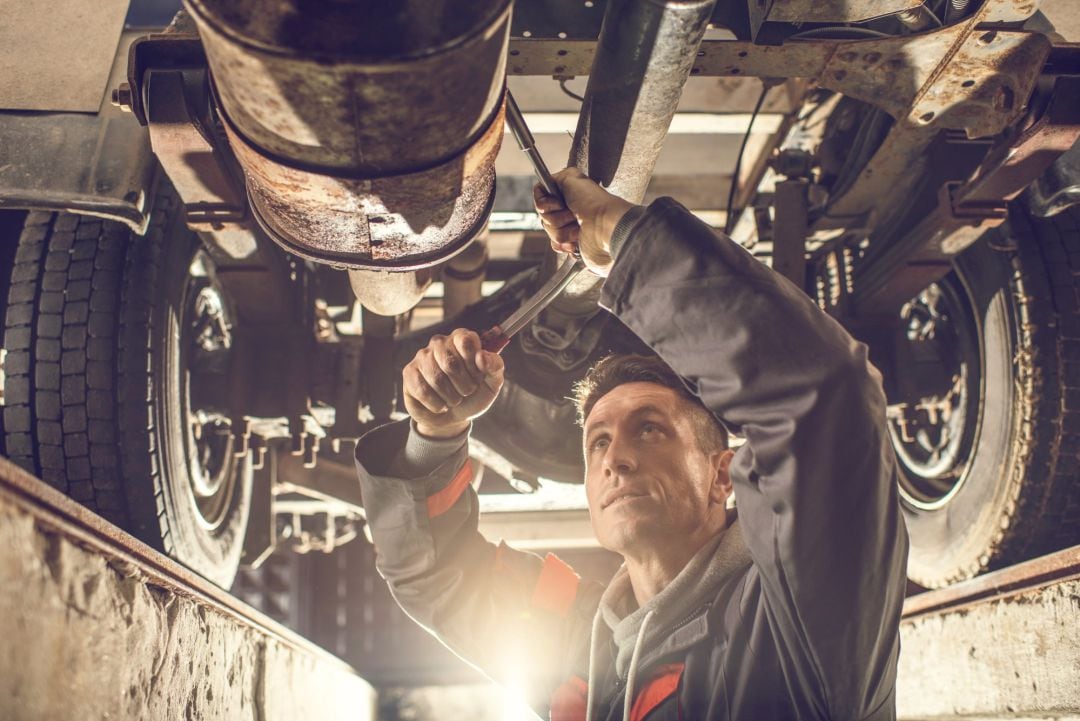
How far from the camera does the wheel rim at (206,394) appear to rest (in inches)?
100

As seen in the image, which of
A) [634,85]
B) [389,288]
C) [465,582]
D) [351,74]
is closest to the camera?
[351,74]

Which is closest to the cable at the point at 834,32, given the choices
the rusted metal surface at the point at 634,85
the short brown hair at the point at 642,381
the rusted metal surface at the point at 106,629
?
the rusted metal surface at the point at 634,85

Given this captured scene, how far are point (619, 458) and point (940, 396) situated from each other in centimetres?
128

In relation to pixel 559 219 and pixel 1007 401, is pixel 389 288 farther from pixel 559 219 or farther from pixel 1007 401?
pixel 1007 401

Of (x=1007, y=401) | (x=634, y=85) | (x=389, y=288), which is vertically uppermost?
(x=634, y=85)

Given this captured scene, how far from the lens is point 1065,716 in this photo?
189 cm

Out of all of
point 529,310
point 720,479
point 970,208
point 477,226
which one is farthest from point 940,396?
point 477,226

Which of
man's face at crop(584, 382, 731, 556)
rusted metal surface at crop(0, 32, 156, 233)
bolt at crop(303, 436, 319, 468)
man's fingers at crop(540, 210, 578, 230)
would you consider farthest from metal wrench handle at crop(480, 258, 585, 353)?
bolt at crop(303, 436, 319, 468)

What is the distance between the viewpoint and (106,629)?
1.42 meters

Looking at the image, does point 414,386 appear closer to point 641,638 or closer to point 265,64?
point 641,638

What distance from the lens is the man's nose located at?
2.06 metres

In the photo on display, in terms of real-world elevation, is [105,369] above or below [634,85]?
below

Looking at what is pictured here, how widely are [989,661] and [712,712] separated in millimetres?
1125

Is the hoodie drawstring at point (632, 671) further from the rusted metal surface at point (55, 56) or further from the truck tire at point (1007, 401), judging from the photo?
the rusted metal surface at point (55, 56)
